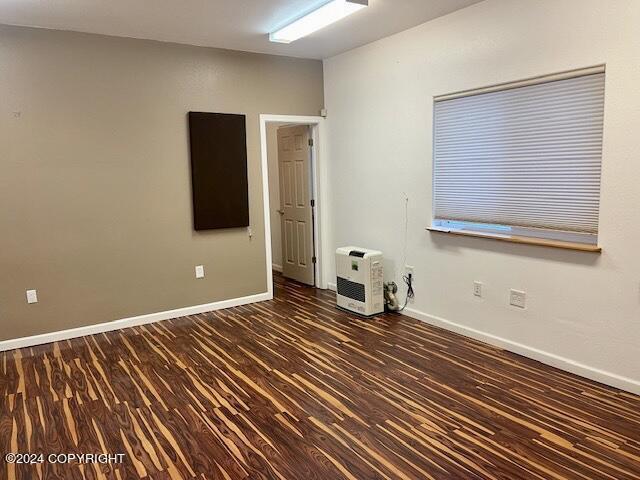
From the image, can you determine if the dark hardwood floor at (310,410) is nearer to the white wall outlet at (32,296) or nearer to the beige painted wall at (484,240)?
the beige painted wall at (484,240)

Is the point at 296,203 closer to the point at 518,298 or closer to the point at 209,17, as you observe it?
the point at 209,17

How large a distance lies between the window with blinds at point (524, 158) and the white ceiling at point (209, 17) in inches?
32.7

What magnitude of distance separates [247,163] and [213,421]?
310cm

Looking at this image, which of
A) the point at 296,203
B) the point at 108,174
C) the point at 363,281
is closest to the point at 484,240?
the point at 363,281

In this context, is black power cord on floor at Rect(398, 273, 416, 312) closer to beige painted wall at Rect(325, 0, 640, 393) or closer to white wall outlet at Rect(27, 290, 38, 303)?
beige painted wall at Rect(325, 0, 640, 393)

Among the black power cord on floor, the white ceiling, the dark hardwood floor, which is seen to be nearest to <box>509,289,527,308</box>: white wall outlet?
the dark hardwood floor

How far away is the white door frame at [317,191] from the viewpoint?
18.2 ft

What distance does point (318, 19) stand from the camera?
13.3ft

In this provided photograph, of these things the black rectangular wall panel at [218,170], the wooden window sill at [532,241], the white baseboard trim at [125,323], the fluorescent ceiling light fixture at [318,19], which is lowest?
the white baseboard trim at [125,323]

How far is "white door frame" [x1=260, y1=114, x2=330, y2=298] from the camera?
555 cm

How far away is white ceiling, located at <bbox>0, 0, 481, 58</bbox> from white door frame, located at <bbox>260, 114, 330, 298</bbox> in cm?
103

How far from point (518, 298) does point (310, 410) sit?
1890mm

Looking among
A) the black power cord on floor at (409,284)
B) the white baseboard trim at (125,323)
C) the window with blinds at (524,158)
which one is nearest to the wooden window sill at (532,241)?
the window with blinds at (524,158)

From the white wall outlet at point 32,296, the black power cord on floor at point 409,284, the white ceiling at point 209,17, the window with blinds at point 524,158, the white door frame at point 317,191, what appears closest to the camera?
the window with blinds at point 524,158
